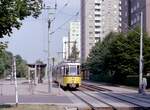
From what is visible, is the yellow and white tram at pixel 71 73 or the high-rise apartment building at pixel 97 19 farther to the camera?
the high-rise apartment building at pixel 97 19

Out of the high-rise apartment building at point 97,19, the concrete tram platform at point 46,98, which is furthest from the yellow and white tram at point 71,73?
the high-rise apartment building at point 97,19


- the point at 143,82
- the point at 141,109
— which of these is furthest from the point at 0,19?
the point at 143,82

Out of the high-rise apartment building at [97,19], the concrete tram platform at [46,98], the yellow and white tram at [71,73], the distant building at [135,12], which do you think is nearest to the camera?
the concrete tram platform at [46,98]

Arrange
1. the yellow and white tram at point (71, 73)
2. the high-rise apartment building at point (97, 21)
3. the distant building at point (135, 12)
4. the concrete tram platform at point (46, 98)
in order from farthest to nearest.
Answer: the high-rise apartment building at point (97, 21), the distant building at point (135, 12), the yellow and white tram at point (71, 73), the concrete tram platform at point (46, 98)

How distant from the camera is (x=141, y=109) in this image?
95.5 feet

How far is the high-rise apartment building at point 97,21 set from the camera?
6747 inches

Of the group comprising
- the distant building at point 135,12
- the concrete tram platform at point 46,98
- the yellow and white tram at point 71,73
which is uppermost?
the distant building at point 135,12

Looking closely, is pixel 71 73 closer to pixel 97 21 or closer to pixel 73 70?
pixel 73 70

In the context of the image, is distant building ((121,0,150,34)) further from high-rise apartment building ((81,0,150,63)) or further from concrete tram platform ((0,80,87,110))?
concrete tram platform ((0,80,87,110))

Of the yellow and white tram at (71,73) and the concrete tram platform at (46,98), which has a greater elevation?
the yellow and white tram at (71,73)

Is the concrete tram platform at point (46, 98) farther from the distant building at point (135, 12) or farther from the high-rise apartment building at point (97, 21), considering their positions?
the high-rise apartment building at point (97, 21)

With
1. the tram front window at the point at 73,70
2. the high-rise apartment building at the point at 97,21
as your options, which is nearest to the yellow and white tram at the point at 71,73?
the tram front window at the point at 73,70

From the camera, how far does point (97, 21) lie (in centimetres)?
17675

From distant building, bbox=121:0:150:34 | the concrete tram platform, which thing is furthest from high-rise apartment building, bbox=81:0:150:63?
the concrete tram platform
